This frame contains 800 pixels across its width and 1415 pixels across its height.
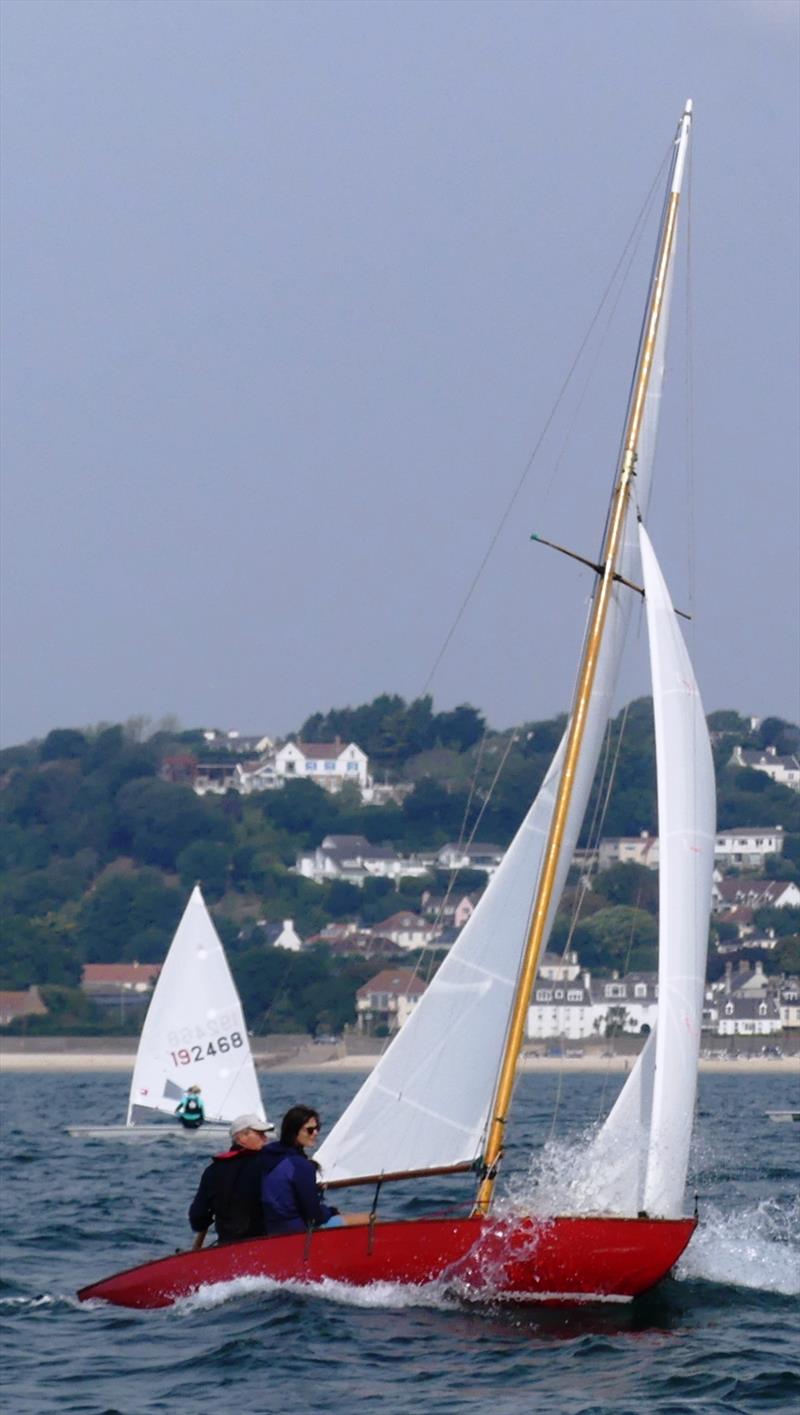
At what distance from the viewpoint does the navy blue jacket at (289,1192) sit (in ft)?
42.1

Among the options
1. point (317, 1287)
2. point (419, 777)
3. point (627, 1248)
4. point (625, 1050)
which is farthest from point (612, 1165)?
point (419, 777)

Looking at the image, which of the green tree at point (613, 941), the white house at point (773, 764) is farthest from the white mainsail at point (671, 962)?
the white house at point (773, 764)

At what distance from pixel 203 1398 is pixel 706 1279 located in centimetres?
387

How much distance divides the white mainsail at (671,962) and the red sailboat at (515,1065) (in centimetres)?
1

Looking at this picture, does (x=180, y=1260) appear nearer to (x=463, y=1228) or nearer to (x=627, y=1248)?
(x=463, y=1228)

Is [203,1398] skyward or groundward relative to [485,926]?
groundward

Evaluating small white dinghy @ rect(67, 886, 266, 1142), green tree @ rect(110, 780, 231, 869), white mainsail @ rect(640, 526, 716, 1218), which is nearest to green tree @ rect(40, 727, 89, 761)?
green tree @ rect(110, 780, 231, 869)

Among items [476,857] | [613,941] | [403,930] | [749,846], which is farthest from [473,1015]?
[749,846]

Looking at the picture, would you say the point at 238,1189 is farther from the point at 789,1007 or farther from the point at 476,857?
the point at 476,857

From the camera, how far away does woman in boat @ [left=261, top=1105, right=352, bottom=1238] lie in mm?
12828

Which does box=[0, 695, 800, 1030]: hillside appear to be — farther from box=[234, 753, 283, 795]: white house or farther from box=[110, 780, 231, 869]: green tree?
box=[234, 753, 283, 795]: white house

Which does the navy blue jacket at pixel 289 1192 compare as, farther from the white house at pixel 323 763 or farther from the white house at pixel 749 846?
the white house at pixel 323 763

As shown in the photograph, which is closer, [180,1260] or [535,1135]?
[180,1260]

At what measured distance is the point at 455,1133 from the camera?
1393 centimetres
